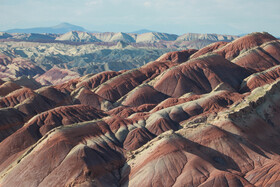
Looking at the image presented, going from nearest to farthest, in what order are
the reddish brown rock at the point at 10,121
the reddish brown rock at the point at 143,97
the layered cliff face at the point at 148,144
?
the layered cliff face at the point at 148,144
the reddish brown rock at the point at 10,121
the reddish brown rock at the point at 143,97

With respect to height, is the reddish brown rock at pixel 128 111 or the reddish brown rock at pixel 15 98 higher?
the reddish brown rock at pixel 15 98

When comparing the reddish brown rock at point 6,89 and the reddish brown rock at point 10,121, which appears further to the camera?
the reddish brown rock at point 6,89

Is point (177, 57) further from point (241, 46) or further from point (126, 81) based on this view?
point (126, 81)

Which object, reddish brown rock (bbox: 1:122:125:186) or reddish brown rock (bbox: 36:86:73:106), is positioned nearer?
reddish brown rock (bbox: 1:122:125:186)

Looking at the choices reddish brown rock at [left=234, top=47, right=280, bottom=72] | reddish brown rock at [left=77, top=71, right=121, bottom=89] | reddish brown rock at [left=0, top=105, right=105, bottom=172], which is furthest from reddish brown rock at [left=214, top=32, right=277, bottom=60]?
reddish brown rock at [left=0, top=105, right=105, bottom=172]

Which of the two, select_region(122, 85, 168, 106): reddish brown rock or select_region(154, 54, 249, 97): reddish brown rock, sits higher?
select_region(154, 54, 249, 97): reddish brown rock

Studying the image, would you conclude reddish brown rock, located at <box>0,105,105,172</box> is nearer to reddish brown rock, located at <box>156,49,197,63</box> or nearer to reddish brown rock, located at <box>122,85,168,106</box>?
reddish brown rock, located at <box>122,85,168,106</box>

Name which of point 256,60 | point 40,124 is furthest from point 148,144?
point 256,60

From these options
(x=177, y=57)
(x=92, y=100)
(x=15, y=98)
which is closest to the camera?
(x=15, y=98)

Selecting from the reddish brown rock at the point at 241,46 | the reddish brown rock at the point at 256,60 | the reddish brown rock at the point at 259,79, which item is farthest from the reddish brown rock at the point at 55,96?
the reddish brown rock at the point at 241,46

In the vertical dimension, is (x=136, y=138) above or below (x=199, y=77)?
above

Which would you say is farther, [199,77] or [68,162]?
[199,77]

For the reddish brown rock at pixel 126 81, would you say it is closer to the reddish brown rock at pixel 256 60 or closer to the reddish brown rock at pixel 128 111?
the reddish brown rock at pixel 128 111
